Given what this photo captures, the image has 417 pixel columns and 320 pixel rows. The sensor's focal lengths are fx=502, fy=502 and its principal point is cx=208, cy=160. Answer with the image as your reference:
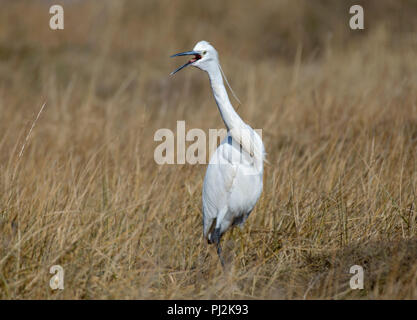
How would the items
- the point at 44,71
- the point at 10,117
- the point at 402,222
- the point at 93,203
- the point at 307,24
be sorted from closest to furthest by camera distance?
the point at 402,222 → the point at 93,203 → the point at 10,117 → the point at 44,71 → the point at 307,24

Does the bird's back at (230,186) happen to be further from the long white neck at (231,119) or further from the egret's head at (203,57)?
the egret's head at (203,57)

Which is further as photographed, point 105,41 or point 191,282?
point 105,41

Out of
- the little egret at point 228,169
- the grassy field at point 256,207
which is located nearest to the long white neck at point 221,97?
the little egret at point 228,169

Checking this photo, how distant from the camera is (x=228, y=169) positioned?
2.86m

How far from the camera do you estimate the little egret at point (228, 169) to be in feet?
8.73

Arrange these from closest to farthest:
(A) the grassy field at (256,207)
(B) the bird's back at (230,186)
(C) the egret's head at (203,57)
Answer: (A) the grassy field at (256,207) → (C) the egret's head at (203,57) → (B) the bird's back at (230,186)

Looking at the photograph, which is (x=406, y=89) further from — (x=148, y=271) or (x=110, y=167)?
(x=148, y=271)

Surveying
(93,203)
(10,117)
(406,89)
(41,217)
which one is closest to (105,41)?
(10,117)

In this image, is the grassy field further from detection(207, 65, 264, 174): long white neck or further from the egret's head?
the egret's head

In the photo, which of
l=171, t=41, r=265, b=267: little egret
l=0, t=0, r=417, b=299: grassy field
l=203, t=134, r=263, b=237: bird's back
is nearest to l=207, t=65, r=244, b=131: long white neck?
l=171, t=41, r=265, b=267: little egret
